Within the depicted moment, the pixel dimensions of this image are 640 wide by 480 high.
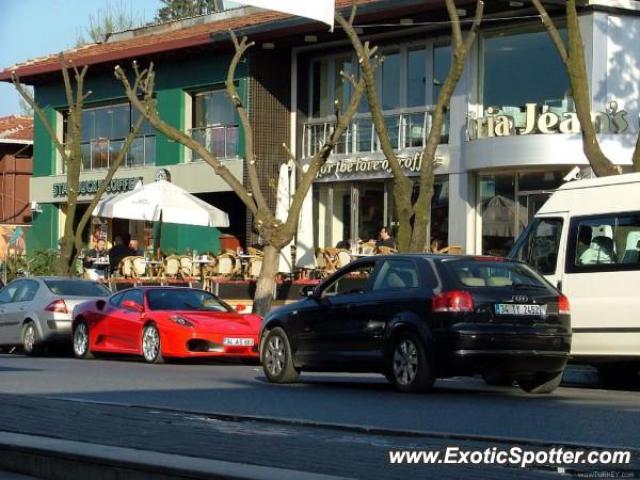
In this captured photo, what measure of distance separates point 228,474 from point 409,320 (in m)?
7.32

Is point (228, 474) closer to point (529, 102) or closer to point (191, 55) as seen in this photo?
point (529, 102)

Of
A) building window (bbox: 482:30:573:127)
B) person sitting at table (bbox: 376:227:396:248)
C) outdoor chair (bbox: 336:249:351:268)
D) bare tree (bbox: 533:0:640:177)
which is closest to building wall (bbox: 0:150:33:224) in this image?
person sitting at table (bbox: 376:227:396:248)

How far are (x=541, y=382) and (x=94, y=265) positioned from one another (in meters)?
Result: 24.4

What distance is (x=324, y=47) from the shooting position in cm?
3744

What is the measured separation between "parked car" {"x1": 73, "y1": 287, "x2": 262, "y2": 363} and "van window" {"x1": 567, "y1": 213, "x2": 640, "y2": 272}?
21.2ft

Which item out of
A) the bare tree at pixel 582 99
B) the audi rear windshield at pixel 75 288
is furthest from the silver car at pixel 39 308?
the bare tree at pixel 582 99

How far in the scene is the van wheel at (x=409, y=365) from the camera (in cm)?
1489

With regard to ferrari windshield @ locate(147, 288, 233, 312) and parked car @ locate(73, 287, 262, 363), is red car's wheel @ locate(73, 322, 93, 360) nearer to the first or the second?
parked car @ locate(73, 287, 262, 363)

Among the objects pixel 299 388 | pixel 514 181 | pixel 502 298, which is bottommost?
pixel 299 388

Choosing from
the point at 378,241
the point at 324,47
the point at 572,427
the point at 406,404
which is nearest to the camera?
the point at 572,427

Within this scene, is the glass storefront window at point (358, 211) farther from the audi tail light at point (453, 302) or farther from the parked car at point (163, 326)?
the audi tail light at point (453, 302)

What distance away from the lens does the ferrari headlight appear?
21.5m

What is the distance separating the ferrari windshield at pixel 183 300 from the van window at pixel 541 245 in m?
6.65

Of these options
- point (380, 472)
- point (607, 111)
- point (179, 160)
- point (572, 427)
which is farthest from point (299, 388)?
point (179, 160)
